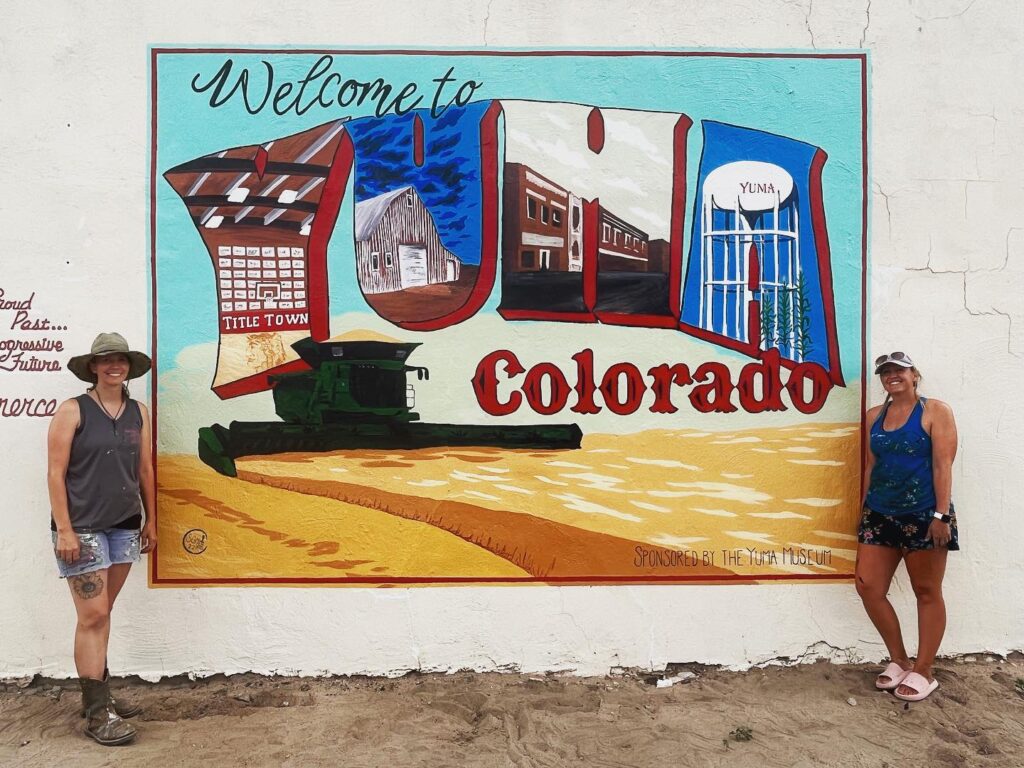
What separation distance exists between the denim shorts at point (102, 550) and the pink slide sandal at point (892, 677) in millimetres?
4056

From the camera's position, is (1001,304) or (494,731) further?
(1001,304)

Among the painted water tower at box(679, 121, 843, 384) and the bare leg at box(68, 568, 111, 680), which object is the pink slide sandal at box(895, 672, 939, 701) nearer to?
the painted water tower at box(679, 121, 843, 384)

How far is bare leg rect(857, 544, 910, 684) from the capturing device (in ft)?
13.7

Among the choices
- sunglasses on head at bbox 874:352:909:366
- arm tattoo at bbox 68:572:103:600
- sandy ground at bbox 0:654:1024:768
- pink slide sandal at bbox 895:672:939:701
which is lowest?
sandy ground at bbox 0:654:1024:768

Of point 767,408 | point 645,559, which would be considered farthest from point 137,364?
point 767,408

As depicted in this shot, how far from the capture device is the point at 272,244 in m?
4.34

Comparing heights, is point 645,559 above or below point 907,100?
below

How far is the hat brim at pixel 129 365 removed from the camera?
3879 mm

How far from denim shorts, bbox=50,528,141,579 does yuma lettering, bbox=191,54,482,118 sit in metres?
2.40

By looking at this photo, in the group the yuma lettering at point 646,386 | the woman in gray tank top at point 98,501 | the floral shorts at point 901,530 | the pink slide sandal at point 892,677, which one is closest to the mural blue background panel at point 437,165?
the yuma lettering at point 646,386

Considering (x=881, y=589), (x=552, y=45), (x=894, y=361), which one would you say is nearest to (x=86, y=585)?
(x=552, y=45)

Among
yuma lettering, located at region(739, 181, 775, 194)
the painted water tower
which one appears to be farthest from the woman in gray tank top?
yuma lettering, located at region(739, 181, 775, 194)

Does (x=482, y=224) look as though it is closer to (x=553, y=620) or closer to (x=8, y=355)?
(x=553, y=620)

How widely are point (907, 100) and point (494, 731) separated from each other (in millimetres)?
4200
